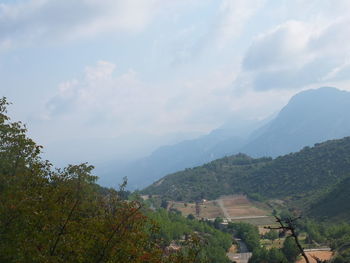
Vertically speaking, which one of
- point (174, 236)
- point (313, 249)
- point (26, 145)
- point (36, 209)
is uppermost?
point (26, 145)

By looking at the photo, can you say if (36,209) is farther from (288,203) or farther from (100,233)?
(288,203)

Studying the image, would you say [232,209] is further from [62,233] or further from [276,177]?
[62,233]

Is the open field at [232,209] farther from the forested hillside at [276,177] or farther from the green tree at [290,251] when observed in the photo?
the green tree at [290,251]

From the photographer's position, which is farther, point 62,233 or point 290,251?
point 290,251

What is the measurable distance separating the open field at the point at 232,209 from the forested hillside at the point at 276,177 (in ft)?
17.1

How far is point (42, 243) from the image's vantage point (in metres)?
13.6

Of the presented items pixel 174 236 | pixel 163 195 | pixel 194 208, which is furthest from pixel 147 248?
pixel 163 195

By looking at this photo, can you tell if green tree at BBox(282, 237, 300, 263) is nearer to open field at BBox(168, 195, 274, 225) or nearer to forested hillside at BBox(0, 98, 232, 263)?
open field at BBox(168, 195, 274, 225)

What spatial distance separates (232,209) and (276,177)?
85.9ft

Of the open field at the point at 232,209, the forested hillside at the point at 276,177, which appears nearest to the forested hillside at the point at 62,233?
the open field at the point at 232,209

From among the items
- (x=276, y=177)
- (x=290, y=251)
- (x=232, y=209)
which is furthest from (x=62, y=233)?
(x=276, y=177)

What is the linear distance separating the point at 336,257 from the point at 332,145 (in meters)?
100

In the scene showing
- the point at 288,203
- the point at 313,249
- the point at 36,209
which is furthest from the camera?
the point at 288,203

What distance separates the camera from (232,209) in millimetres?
124000
